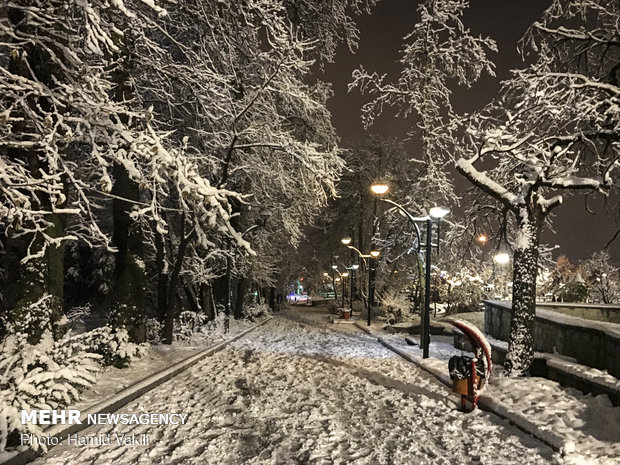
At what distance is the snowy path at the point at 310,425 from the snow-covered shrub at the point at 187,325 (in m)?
4.88

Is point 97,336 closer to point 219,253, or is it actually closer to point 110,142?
point 110,142

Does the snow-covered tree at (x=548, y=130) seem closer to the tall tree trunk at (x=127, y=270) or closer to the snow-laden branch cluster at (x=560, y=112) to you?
the snow-laden branch cluster at (x=560, y=112)

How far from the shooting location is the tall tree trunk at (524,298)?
10.5m

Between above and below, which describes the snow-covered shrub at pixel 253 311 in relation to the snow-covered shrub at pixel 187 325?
below

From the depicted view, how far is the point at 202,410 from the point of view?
831cm

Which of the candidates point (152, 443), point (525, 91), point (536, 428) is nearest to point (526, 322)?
point (536, 428)

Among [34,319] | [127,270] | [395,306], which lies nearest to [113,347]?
[127,270]

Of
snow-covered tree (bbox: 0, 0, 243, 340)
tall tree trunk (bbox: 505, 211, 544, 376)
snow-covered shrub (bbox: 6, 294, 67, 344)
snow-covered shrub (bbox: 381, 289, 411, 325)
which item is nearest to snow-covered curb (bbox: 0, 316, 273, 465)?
snow-covered shrub (bbox: 6, 294, 67, 344)

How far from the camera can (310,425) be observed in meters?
7.47

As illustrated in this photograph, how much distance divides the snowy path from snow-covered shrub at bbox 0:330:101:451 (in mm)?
604

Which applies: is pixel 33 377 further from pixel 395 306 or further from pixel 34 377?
pixel 395 306

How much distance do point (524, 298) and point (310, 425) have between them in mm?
5811

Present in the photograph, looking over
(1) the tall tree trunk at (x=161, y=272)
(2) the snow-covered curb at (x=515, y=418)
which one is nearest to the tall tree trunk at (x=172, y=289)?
(1) the tall tree trunk at (x=161, y=272)

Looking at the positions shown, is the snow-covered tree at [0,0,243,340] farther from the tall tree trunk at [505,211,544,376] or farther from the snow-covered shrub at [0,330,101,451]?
the tall tree trunk at [505,211,544,376]
